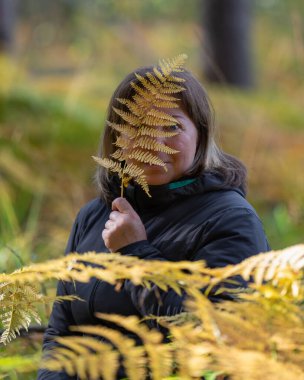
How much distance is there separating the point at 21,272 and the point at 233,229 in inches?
19.8

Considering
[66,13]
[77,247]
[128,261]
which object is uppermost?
[66,13]

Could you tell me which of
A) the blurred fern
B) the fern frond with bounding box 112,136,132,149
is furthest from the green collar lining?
the blurred fern

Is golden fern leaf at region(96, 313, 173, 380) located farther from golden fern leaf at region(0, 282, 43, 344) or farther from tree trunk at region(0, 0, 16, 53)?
tree trunk at region(0, 0, 16, 53)

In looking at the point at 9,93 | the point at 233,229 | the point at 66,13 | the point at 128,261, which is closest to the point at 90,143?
the point at 9,93

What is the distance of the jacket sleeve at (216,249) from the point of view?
1550mm

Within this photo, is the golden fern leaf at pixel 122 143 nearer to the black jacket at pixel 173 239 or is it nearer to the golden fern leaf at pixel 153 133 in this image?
the golden fern leaf at pixel 153 133

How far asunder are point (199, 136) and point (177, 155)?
0.45 feet

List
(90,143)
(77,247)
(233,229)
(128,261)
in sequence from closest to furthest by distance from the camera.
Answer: (128,261)
(233,229)
(77,247)
(90,143)

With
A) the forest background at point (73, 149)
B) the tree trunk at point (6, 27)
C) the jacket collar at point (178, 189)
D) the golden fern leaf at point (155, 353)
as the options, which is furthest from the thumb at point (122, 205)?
the tree trunk at point (6, 27)

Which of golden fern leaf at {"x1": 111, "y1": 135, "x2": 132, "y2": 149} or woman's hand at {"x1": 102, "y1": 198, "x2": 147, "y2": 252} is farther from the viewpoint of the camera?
woman's hand at {"x1": 102, "y1": 198, "x2": 147, "y2": 252}

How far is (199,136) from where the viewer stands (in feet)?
6.16

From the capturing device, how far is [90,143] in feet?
19.1

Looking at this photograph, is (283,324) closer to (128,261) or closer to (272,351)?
(272,351)

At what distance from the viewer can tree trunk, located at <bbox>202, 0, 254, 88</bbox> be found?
10.1 meters
